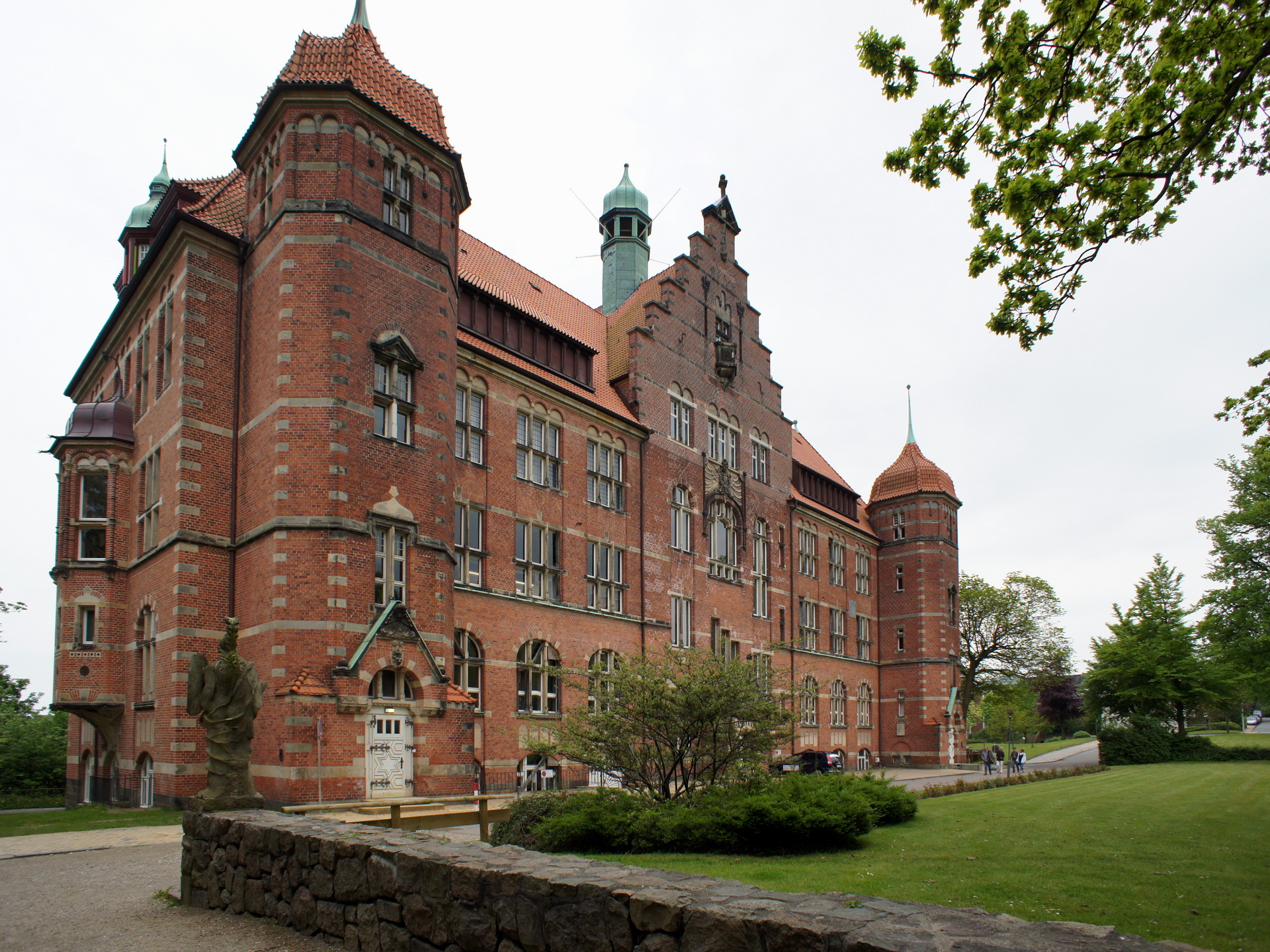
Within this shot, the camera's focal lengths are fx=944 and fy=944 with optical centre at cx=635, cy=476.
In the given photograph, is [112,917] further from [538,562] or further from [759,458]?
[759,458]

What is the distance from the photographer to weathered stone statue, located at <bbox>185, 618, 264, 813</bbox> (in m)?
11.2

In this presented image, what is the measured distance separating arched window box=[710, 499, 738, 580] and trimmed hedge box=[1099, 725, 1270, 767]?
21240mm

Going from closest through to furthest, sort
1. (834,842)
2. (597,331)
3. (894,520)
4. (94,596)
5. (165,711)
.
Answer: (834,842)
(165,711)
(94,596)
(597,331)
(894,520)

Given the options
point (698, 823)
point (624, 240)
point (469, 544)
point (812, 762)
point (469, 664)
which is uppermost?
point (624, 240)

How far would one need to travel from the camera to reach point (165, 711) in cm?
2117

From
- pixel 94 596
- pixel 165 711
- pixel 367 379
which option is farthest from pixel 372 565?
→ pixel 94 596

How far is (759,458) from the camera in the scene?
41.2 metres

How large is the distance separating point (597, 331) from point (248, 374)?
1638 centimetres

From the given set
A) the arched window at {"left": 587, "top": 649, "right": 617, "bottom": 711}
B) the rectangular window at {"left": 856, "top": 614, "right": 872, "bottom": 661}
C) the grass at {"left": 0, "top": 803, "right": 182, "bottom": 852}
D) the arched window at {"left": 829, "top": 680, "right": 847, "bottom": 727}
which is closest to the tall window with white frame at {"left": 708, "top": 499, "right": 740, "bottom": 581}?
the arched window at {"left": 829, "top": 680, "right": 847, "bottom": 727}

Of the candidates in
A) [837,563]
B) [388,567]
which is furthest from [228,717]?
[837,563]

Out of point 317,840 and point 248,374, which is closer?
point 317,840

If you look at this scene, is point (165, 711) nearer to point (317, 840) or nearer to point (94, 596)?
point (94, 596)

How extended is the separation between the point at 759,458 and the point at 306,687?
25.8 metres

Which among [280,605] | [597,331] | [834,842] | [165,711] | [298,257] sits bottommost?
[834,842]
